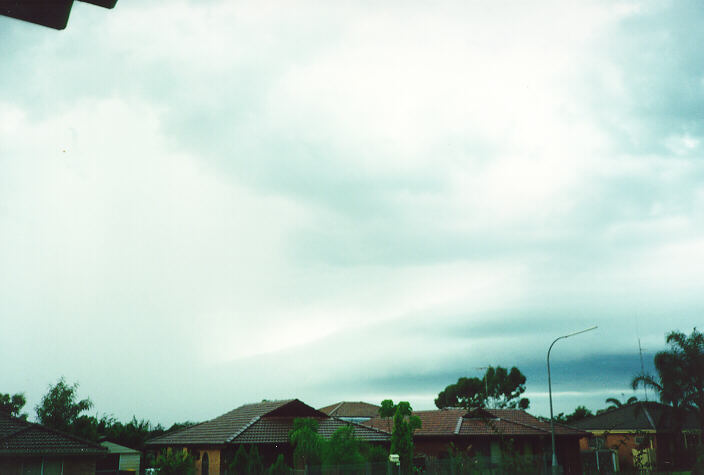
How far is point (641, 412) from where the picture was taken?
182 ft

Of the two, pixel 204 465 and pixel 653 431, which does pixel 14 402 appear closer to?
pixel 204 465

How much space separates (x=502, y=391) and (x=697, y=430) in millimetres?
53592

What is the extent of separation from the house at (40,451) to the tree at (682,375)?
37.9 m

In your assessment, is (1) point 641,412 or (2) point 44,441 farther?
(1) point 641,412

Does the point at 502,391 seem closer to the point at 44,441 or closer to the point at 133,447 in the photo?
the point at 133,447

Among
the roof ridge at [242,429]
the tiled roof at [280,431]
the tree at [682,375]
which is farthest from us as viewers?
the tree at [682,375]

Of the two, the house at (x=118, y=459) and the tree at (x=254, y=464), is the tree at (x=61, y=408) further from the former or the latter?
the tree at (x=254, y=464)

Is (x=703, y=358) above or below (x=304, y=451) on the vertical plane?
above

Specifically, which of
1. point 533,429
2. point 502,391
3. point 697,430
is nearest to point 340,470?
point 533,429

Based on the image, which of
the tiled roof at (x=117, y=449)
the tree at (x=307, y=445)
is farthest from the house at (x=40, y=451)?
the tiled roof at (x=117, y=449)

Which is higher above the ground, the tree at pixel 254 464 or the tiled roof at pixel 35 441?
the tiled roof at pixel 35 441

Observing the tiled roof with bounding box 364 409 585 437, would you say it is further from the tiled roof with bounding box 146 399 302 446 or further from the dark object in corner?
the dark object in corner

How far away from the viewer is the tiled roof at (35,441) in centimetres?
2878

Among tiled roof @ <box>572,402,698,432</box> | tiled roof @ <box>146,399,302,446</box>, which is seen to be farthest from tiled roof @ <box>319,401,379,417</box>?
tiled roof @ <box>146,399,302,446</box>
